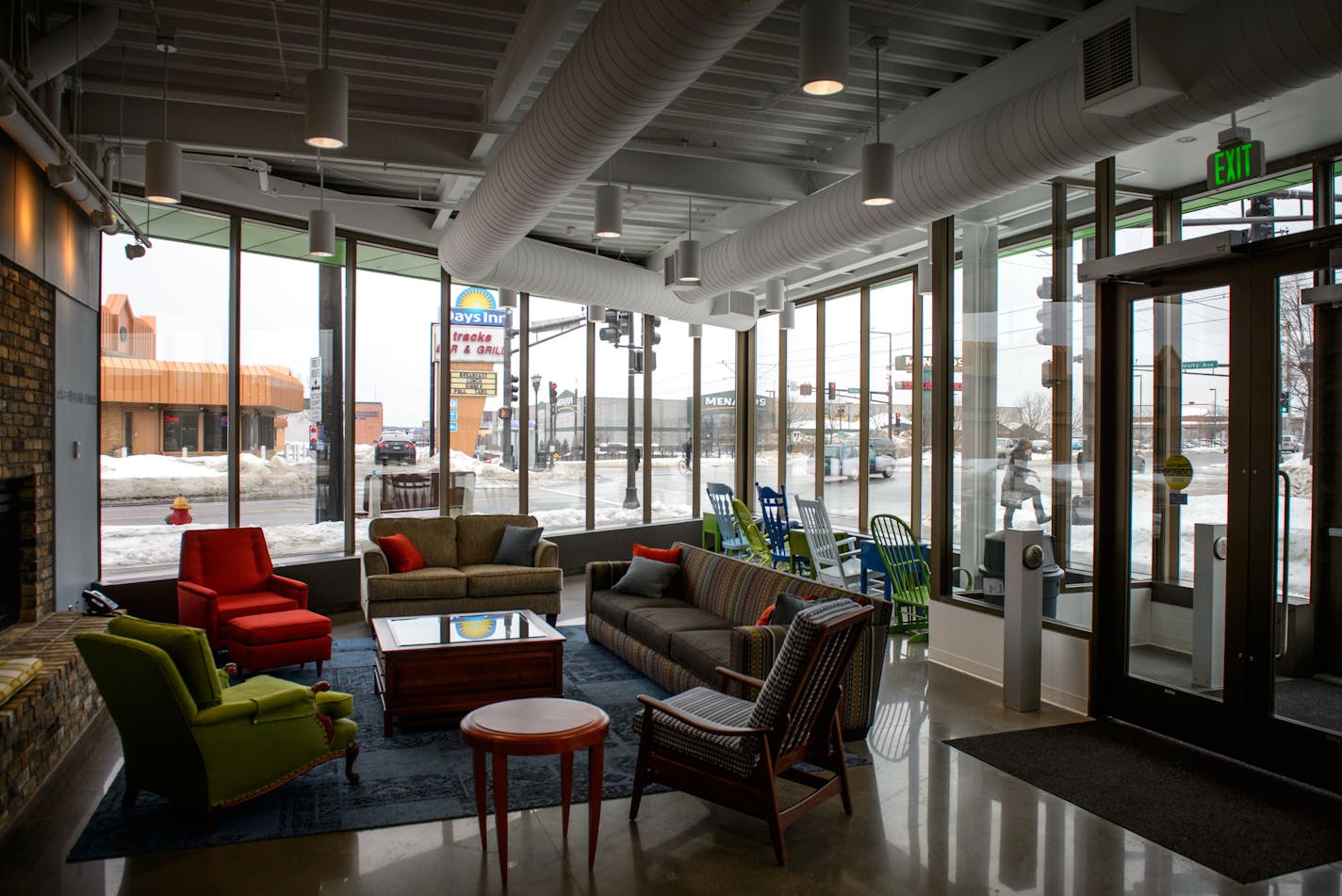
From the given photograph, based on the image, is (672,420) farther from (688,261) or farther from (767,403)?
(688,261)

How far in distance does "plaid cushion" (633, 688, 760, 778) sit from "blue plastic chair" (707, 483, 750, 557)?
588 cm

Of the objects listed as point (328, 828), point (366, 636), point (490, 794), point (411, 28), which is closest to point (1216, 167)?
point (411, 28)

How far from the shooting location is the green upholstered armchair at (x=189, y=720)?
3676mm

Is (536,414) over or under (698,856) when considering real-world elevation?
over

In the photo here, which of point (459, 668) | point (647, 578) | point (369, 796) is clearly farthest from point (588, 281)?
point (369, 796)

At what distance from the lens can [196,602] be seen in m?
6.26

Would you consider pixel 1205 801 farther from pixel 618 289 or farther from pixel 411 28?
pixel 618 289

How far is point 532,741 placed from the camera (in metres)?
3.41

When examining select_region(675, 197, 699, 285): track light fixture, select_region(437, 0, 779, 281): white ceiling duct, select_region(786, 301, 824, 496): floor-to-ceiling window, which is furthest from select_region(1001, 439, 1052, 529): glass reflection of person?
select_region(786, 301, 824, 496): floor-to-ceiling window

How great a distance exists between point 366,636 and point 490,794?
11.4 feet

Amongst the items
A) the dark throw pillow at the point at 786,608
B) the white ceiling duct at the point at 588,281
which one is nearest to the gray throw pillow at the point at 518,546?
the white ceiling duct at the point at 588,281

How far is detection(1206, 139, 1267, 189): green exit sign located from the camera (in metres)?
4.62

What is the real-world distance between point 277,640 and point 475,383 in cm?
441

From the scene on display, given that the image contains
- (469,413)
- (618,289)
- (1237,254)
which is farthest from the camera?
(469,413)
